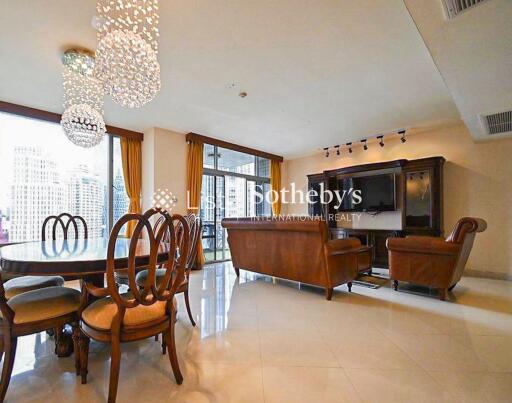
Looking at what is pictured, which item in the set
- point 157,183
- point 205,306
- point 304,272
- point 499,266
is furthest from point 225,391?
point 499,266

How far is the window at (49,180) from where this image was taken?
382cm

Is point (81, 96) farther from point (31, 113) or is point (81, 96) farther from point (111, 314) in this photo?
point (111, 314)

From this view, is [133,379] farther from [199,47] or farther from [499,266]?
[499,266]

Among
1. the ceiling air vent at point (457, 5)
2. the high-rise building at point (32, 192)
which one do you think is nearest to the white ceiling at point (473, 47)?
the ceiling air vent at point (457, 5)

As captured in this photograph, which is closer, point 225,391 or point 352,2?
point 225,391

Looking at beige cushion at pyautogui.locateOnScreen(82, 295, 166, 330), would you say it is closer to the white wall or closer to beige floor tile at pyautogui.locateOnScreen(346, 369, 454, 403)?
beige floor tile at pyautogui.locateOnScreen(346, 369, 454, 403)

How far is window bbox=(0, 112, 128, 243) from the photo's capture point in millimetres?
3816

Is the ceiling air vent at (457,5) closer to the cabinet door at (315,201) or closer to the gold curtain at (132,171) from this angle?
the cabinet door at (315,201)

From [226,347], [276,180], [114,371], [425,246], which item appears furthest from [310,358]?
[276,180]

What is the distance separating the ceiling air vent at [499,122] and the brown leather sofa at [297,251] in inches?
99.6

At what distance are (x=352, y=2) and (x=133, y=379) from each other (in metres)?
3.14

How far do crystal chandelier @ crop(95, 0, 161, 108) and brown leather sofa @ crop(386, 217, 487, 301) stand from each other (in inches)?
137

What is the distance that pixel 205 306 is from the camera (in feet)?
9.40

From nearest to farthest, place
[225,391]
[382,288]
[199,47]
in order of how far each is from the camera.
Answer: [225,391] < [199,47] < [382,288]
